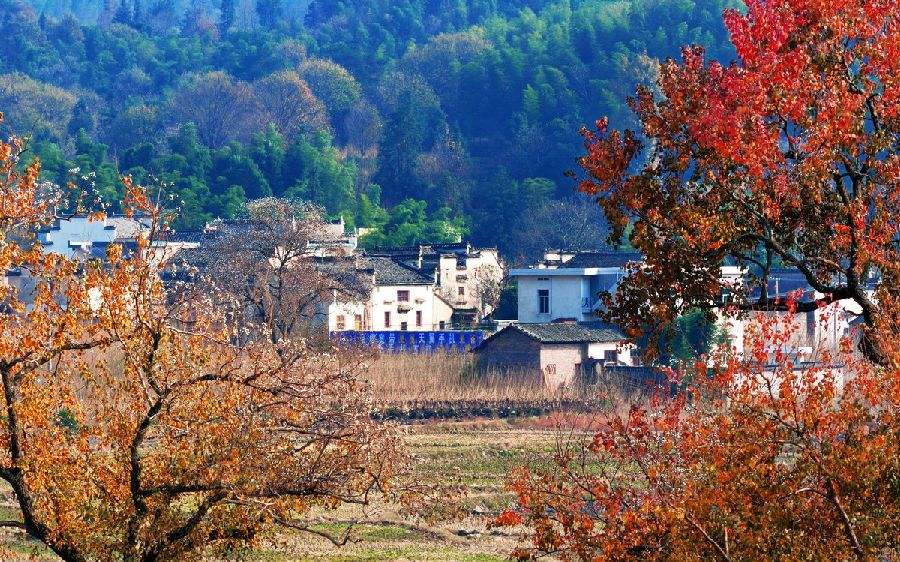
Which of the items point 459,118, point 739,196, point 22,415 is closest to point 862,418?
point 739,196

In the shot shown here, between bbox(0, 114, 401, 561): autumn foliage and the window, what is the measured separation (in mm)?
39555

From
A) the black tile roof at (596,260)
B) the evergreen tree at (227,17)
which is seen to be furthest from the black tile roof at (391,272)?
the evergreen tree at (227,17)

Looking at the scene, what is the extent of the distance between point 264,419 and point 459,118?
9390 centimetres

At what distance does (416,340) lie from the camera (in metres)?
46.7

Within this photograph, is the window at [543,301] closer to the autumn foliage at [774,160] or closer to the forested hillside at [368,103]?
the forested hillside at [368,103]

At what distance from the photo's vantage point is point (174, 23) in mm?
164250

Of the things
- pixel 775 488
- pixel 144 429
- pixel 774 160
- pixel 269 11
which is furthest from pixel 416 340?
pixel 269 11

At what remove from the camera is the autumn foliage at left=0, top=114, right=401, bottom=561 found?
1216 centimetres

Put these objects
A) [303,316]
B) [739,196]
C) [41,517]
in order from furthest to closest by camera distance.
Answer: [303,316] → [41,517] → [739,196]

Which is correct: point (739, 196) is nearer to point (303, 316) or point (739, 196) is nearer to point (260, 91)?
point (303, 316)

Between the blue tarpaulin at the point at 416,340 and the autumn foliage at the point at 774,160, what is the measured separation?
1165 inches

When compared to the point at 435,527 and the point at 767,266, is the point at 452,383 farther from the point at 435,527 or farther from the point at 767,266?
the point at 767,266

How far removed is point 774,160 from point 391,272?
4563cm

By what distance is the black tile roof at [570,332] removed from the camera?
39.8 metres
